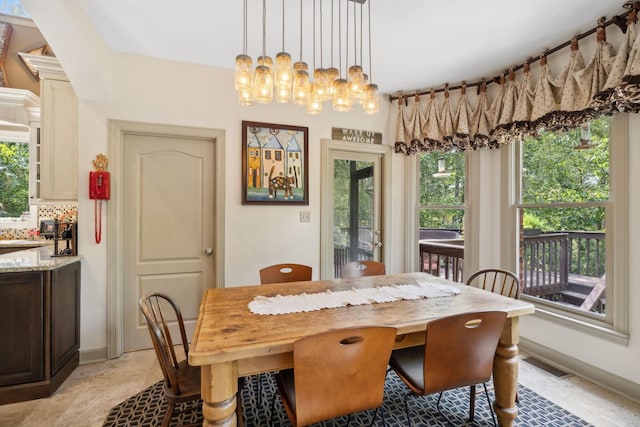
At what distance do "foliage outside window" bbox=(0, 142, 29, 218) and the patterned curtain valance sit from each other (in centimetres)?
498

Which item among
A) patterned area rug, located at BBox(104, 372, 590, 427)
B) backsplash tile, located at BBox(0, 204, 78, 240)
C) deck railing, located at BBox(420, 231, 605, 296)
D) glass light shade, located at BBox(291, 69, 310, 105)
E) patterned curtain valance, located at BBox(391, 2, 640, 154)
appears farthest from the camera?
backsplash tile, located at BBox(0, 204, 78, 240)

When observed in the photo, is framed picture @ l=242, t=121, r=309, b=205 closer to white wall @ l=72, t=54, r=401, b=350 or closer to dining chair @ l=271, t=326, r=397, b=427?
white wall @ l=72, t=54, r=401, b=350

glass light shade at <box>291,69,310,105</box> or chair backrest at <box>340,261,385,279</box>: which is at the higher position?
glass light shade at <box>291,69,310,105</box>

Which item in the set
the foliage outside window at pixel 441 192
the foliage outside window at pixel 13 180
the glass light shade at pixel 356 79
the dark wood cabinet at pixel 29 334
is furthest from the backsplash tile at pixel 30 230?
the foliage outside window at pixel 441 192

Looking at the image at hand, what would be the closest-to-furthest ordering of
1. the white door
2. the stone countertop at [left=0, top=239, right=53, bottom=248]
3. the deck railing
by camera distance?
the deck railing < the white door < the stone countertop at [left=0, top=239, right=53, bottom=248]

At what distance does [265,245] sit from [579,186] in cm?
290

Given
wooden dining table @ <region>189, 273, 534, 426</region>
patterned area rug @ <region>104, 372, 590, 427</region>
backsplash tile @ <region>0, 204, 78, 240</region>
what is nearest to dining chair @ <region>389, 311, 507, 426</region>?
wooden dining table @ <region>189, 273, 534, 426</region>

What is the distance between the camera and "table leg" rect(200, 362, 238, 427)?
1.17 m

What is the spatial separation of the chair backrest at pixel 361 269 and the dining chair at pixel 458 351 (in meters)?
1.15

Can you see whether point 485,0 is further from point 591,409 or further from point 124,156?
point 124,156

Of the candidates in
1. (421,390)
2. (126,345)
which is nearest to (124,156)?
(126,345)

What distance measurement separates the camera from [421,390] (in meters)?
1.47

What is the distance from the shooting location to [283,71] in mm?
1691

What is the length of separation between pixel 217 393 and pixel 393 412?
1.33 metres
